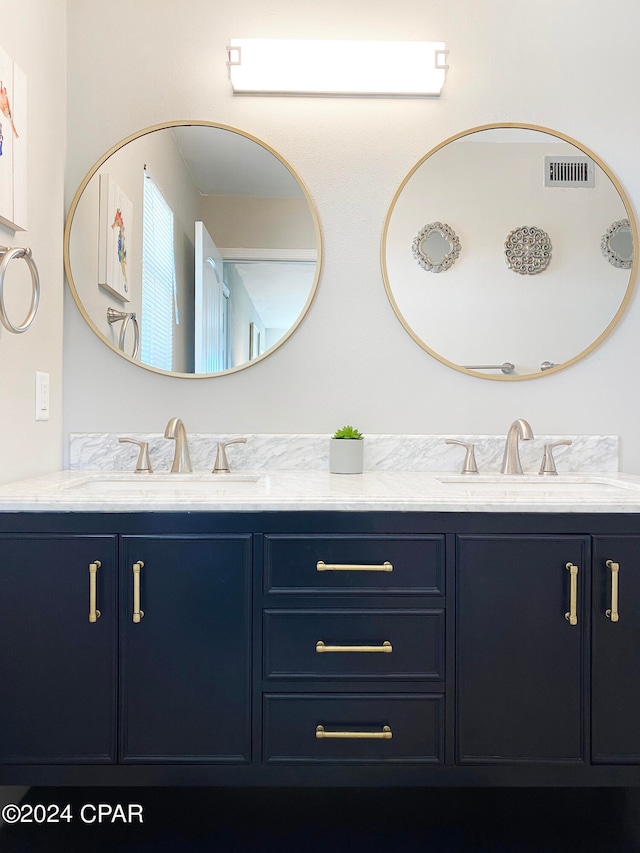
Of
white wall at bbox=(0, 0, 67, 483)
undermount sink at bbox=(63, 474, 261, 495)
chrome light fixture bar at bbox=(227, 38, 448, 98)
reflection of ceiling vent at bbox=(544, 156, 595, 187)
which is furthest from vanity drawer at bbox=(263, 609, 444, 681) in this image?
chrome light fixture bar at bbox=(227, 38, 448, 98)

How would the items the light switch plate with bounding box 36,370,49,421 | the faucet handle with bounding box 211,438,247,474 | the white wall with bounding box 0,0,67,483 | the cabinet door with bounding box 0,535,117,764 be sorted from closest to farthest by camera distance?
the cabinet door with bounding box 0,535,117,764, the white wall with bounding box 0,0,67,483, the light switch plate with bounding box 36,370,49,421, the faucet handle with bounding box 211,438,247,474

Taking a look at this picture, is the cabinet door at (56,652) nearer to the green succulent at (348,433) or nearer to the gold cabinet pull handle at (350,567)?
the gold cabinet pull handle at (350,567)

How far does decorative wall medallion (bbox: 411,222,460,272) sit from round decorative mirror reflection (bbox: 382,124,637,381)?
0.07 feet

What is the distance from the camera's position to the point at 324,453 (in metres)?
1.87

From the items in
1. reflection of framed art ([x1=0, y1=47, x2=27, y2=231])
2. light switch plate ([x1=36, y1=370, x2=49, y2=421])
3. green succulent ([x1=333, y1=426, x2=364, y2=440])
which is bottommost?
green succulent ([x1=333, y1=426, x2=364, y2=440])

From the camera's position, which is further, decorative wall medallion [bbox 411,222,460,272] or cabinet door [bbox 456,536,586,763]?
decorative wall medallion [bbox 411,222,460,272]

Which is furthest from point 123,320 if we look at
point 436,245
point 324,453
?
point 436,245

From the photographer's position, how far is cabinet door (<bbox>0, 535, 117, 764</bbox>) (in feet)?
4.25

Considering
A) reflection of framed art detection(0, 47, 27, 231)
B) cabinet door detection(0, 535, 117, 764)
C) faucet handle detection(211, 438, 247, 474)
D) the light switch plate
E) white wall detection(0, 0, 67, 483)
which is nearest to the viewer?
cabinet door detection(0, 535, 117, 764)

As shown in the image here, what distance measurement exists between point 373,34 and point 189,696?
1.98 m

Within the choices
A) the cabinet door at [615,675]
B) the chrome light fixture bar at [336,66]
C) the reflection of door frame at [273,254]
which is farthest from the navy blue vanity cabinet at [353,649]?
the chrome light fixture bar at [336,66]

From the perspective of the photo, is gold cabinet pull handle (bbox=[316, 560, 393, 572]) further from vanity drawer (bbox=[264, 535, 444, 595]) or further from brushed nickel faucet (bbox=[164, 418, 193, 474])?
brushed nickel faucet (bbox=[164, 418, 193, 474])

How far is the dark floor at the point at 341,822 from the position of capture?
4.39 feet

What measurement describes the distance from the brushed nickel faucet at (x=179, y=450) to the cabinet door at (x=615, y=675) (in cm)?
116
